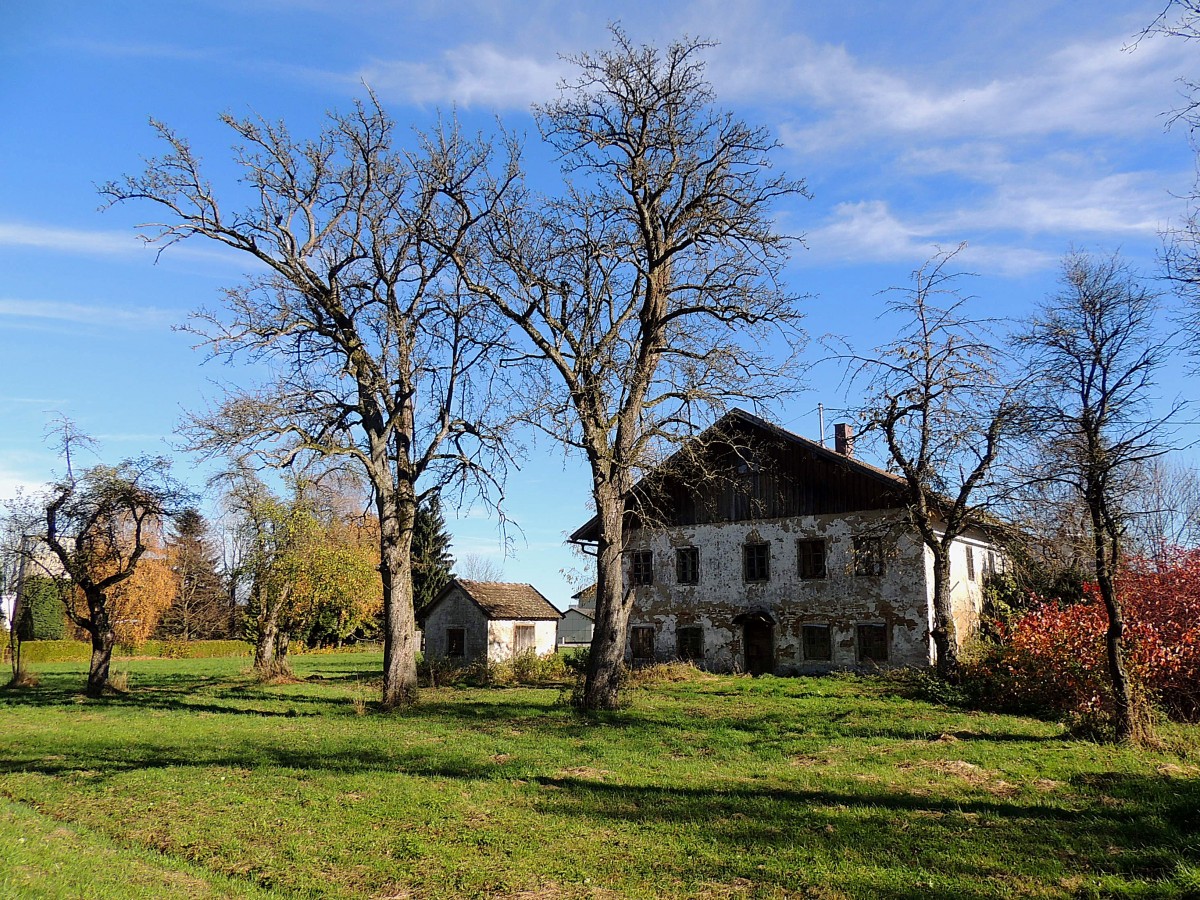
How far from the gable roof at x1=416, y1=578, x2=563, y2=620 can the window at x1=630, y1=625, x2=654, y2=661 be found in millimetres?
6557

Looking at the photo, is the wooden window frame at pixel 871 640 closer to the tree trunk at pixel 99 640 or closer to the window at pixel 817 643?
the window at pixel 817 643

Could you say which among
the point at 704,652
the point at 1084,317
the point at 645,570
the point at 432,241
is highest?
the point at 432,241

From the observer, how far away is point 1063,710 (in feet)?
55.8

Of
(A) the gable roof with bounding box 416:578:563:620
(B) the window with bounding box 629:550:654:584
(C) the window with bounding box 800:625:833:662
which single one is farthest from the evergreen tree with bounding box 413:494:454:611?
(C) the window with bounding box 800:625:833:662

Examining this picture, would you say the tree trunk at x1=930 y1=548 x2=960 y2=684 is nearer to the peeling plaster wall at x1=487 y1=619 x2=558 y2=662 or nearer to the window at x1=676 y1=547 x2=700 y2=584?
the window at x1=676 y1=547 x2=700 y2=584

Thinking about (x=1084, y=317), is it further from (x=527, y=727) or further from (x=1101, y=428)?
(x=527, y=727)

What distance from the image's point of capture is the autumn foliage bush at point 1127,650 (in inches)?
631

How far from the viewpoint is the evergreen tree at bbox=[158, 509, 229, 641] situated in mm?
59594

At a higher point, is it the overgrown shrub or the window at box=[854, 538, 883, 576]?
the window at box=[854, 538, 883, 576]

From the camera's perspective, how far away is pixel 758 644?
2864 cm

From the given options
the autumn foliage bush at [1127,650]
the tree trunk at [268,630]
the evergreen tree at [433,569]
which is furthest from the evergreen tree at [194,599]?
the autumn foliage bush at [1127,650]

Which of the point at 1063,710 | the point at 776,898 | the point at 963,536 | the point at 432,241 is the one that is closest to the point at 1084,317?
the point at 1063,710

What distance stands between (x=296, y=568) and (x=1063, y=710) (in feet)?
84.7

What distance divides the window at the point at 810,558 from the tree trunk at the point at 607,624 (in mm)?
11555
